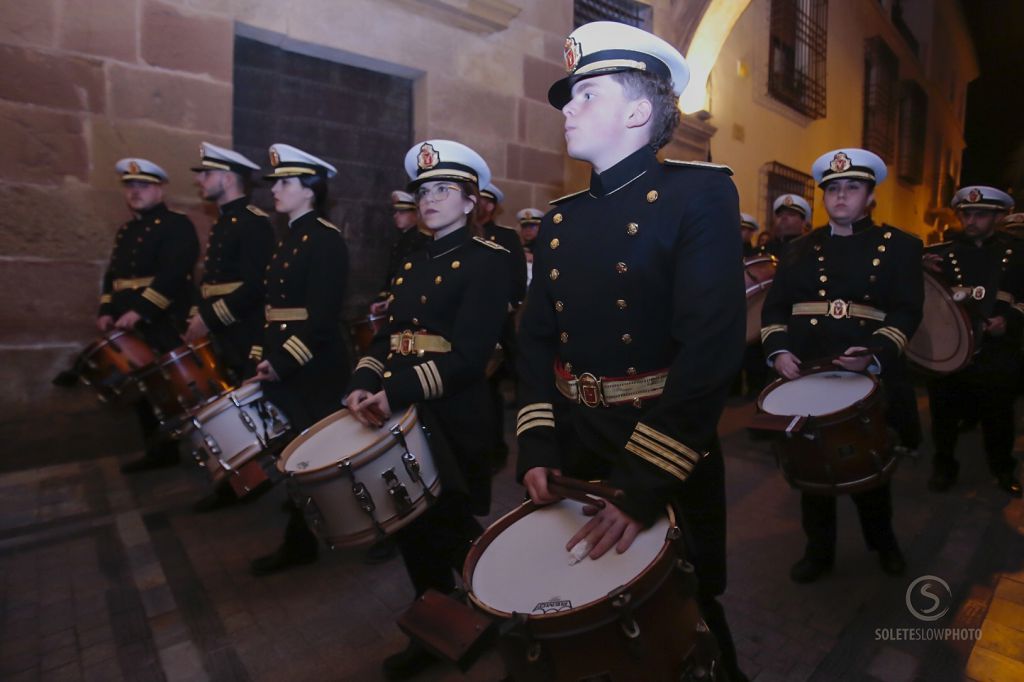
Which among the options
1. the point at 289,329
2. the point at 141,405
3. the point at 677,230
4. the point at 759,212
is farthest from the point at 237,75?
the point at 759,212

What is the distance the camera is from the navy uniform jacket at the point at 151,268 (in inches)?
179

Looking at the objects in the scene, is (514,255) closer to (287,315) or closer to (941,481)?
(287,315)

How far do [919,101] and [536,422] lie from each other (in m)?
6.90

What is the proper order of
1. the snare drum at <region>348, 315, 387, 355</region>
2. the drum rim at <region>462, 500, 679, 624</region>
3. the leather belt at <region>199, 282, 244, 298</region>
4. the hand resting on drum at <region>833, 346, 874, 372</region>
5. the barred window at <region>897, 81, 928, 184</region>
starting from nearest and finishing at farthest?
the drum rim at <region>462, 500, 679, 624</region>
the hand resting on drum at <region>833, 346, 874, 372</region>
the leather belt at <region>199, 282, 244, 298</region>
the snare drum at <region>348, 315, 387, 355</region>
the barred window at <region>897, 81, 928, 184</region>

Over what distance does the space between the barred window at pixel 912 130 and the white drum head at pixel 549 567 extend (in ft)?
20.8

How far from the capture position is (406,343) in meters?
2.58

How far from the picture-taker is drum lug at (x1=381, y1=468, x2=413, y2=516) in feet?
7.13

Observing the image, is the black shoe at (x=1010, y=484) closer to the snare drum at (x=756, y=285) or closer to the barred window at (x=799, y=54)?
the snare drum at (x=756, y=285)

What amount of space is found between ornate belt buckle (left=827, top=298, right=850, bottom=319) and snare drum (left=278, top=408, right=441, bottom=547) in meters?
2.29

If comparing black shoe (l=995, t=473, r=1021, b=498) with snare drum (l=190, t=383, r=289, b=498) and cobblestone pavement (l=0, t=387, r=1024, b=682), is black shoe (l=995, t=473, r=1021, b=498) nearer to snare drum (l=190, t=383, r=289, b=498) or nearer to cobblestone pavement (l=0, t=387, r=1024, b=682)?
cobblestone pavement (l=0, t=387, r=1024, b=682)

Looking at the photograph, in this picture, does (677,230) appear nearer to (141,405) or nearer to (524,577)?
(524,577)

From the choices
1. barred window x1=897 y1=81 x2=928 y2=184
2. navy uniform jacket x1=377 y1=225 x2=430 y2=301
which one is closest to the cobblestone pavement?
navy uniform jacket x1=377 y1=225 x2=430 y2=301

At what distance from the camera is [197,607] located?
2.86 metres

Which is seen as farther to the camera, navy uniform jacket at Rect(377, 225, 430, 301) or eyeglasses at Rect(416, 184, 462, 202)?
navy uniform jacket at Rect(377, 225, 430, 301)
